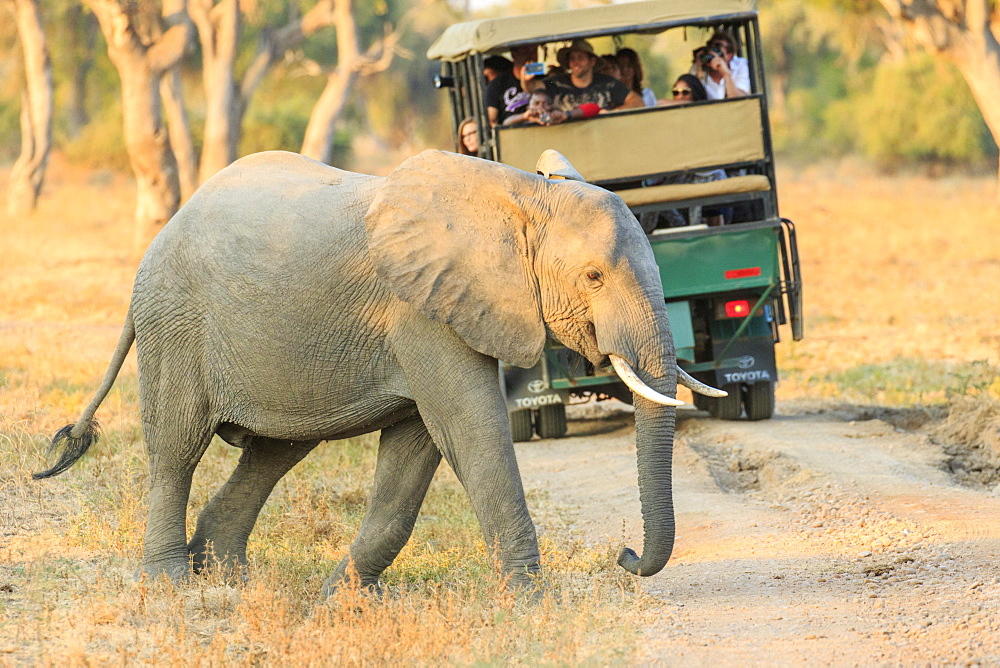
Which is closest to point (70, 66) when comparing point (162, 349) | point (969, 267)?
point (969, 267)

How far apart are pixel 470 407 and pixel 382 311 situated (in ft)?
1.84

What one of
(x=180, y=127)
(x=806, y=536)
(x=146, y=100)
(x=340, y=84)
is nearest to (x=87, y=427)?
(x=806, y=536)

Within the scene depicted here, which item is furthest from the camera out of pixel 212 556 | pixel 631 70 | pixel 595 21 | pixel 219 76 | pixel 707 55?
pixel 219 76

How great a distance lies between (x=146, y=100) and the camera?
822 inches

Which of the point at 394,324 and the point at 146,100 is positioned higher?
the point at 146,100

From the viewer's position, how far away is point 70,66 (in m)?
39.2

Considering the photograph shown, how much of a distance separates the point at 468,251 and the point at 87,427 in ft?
7.81

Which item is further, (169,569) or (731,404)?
(731,404)

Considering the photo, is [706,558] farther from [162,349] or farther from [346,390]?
[162,349]

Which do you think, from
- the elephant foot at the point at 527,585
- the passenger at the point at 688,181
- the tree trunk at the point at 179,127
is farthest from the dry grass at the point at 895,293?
the tree trunk at the point at 179,127

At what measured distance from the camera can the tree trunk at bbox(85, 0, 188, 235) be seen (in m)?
20.6

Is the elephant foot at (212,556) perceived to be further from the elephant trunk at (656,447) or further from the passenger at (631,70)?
the passenger at (631,70)

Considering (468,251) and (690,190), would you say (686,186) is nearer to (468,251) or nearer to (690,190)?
(690,190)

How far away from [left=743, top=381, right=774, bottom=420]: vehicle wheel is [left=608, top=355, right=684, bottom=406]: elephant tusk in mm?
5594
